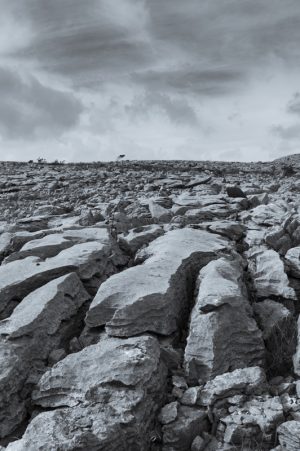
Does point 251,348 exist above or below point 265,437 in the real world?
above

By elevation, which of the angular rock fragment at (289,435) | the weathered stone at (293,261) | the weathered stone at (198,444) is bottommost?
the weathered stone at (198,444)

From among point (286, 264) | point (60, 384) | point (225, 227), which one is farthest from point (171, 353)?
point (225, 227)

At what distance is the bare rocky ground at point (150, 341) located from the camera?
14.7ft

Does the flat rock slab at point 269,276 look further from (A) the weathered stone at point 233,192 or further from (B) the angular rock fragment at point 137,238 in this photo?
(A) the weathered stone at point 233,192

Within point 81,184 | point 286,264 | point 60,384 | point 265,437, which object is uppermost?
point 81,184

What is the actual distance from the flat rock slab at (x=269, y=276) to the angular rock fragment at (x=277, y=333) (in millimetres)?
282

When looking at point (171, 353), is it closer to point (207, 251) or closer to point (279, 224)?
point (207, 251)

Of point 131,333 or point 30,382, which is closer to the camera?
point 30,382

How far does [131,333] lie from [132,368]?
824mm

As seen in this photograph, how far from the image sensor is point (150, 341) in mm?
5395

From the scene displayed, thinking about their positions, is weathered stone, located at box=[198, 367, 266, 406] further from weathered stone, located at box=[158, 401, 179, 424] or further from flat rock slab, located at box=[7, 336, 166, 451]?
flat rock slab, located at box=[7, 336, 166, 451]

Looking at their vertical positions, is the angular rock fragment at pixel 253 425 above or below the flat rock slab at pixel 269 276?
below

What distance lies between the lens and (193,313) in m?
6.14

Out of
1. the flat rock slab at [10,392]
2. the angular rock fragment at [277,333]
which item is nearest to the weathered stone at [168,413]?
the angular rock fragment at [277,333]
